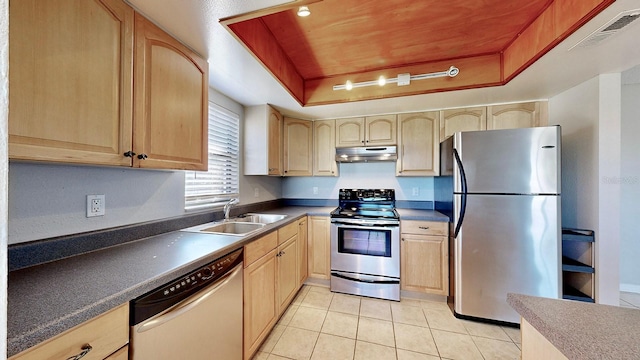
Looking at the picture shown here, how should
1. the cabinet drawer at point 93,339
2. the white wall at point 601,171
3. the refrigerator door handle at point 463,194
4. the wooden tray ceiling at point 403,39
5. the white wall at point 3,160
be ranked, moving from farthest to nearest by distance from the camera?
1. the refrigerator door handle at point 463,194
2. the white wall at point 601,171
3. the wooden tray ceiling at point 403,39
4. the cabinet drawer at point 93,339
5. the white wall at point 3,160

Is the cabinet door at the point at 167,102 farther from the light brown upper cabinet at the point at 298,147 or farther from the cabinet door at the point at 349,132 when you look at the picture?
the cabinet door at the point at 349,132

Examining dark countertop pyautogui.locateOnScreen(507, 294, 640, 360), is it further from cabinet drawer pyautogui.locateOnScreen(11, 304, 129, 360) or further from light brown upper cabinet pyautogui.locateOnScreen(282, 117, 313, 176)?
light brown upper cabinet pyautogui.locateOnScreen(282, 117, 313, 176)

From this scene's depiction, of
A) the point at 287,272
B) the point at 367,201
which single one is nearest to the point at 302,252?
the point at 287,272

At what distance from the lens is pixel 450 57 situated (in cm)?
201

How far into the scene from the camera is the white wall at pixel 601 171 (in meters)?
1.79

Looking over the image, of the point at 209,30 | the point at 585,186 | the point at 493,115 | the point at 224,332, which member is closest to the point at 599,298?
the point at 585,186

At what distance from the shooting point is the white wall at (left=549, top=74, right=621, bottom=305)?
1.79m

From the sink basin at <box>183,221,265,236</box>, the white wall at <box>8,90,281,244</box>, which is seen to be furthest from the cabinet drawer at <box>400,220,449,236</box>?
the white wall at <box>8,90,281,244</box>

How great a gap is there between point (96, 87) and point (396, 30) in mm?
1816

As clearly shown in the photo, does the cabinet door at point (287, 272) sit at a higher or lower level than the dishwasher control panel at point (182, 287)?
lower

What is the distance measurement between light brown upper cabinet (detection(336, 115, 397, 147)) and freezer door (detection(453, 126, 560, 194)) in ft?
2.83

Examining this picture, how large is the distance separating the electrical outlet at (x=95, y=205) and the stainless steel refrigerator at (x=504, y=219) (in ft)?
8.59

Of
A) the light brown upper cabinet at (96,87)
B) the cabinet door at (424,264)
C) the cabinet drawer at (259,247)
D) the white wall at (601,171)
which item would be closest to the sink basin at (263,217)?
the cabinet drawer at (259,247)

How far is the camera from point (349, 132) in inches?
114
